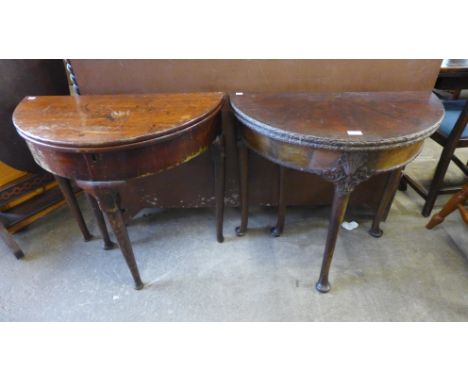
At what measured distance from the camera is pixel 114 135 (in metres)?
0.94

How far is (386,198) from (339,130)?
0.75m

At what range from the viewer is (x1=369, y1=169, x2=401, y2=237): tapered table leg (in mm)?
1466

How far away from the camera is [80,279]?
1.47m

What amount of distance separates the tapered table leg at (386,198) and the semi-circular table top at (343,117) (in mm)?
388

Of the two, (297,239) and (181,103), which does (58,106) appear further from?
(297,239)

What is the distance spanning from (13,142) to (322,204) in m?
1.59

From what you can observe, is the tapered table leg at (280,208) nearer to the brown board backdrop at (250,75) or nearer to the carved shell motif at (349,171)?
the brown board backdrop at (250,75)

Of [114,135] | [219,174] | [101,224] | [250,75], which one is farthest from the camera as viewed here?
[101,224]

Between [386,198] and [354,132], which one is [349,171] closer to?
[354,132]

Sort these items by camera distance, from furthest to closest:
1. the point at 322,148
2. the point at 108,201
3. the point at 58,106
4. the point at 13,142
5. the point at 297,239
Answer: the point at 297,239 < the point at 13,142 < the point at 58,106 < the point at 108,201 < the point at 322,148

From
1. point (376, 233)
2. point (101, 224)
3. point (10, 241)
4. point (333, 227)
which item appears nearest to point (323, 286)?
point (333, 227)

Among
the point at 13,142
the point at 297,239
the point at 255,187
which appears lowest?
the point at 297,239

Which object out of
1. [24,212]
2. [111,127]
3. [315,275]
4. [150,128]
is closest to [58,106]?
[111,127]

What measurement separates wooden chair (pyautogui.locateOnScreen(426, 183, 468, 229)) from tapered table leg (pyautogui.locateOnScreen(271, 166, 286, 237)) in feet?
2.67
